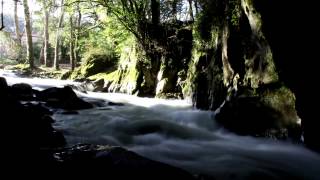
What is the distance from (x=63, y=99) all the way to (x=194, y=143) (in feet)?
21.6

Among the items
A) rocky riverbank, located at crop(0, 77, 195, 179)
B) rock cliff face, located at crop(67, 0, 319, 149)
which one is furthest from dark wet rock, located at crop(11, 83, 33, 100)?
rocky riverbank, located at crop(0, 77, 195, 179)

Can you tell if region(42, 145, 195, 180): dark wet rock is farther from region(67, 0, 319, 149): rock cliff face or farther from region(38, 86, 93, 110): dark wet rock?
region(38, 86, 93, 110): dark wet rock

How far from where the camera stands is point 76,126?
10289mm

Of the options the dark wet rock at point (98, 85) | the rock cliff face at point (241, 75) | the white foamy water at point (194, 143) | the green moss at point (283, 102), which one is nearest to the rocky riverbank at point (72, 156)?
the white foamy water at point (194, 143)

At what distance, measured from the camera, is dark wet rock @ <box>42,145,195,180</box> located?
16.2 ft

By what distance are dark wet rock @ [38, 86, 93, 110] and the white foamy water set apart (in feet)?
3.12

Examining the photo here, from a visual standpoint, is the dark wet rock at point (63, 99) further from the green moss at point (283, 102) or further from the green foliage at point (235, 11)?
the green moss at point (283, 102)

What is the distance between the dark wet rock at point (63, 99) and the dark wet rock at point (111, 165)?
25.9 feet

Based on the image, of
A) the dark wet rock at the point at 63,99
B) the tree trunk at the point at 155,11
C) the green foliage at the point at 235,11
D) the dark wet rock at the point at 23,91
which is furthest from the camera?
the tree trunk at the point at 155,11

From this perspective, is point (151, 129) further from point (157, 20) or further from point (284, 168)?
point (157, 20)

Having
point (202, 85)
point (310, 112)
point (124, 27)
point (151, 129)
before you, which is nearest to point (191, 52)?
point (202, 85)

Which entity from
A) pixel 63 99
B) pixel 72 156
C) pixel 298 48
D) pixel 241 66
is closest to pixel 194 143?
pixel 241 66

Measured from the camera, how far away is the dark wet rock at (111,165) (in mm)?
4934

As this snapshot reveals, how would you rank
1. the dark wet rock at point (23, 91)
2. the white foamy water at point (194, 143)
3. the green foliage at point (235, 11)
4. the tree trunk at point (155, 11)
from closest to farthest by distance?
the white foamy water at point (194, 143) → the green foliage at point (235, 11) → the dark wet rock at point (23, 91) → the tree trunk at point (155, 11)
